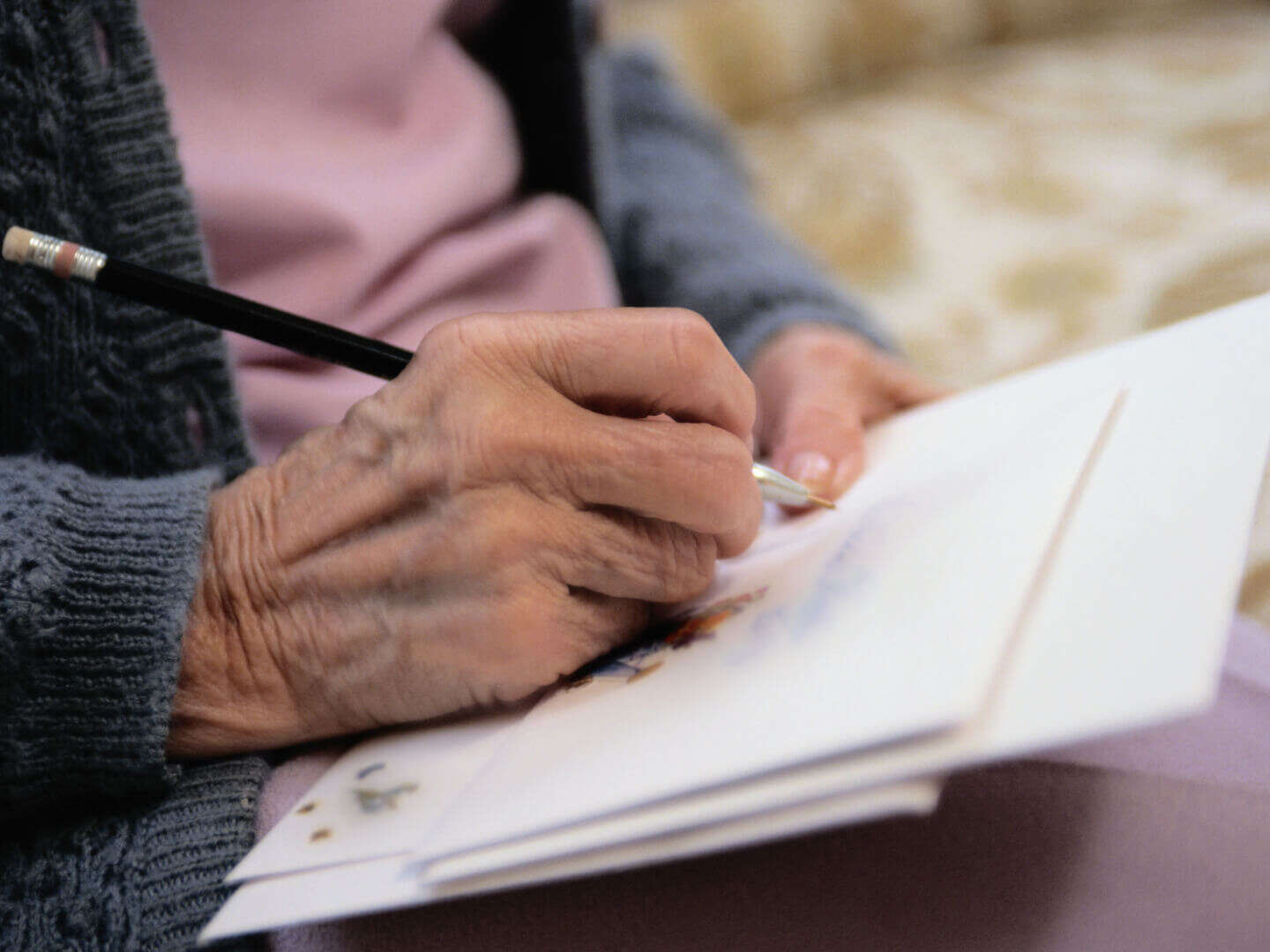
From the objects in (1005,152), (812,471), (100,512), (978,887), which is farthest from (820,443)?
(1005,152)

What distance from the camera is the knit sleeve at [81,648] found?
1.30 feet

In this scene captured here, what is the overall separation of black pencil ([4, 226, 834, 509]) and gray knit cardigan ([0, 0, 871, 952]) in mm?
38

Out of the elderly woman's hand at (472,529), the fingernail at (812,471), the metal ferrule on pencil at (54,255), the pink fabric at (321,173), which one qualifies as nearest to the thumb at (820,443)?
the fingernail at (812,471)

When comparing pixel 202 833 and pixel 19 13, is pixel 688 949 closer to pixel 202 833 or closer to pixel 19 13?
pixel 202 833

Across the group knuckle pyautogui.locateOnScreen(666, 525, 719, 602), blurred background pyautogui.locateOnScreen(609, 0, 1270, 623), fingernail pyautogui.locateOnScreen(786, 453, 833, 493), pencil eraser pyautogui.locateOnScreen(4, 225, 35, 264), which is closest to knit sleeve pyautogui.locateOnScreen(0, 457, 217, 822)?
pencil eraser pyautogui.locateOnScreen(4, 225, 35, 264)

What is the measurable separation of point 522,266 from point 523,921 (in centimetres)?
49

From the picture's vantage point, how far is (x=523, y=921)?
391 mm

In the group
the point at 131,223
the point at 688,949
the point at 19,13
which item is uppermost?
the point at 19,13

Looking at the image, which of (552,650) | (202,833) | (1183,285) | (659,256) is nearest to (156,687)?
(202,833)

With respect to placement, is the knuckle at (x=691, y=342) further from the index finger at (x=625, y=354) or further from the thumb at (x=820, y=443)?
the thumb at (x=820, y=443)

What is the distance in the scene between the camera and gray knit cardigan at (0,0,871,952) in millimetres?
398

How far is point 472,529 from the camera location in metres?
0.41

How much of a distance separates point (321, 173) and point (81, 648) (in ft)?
1.10

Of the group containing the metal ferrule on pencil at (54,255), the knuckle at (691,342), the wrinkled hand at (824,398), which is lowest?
the wrinkled hand at (824,398)
